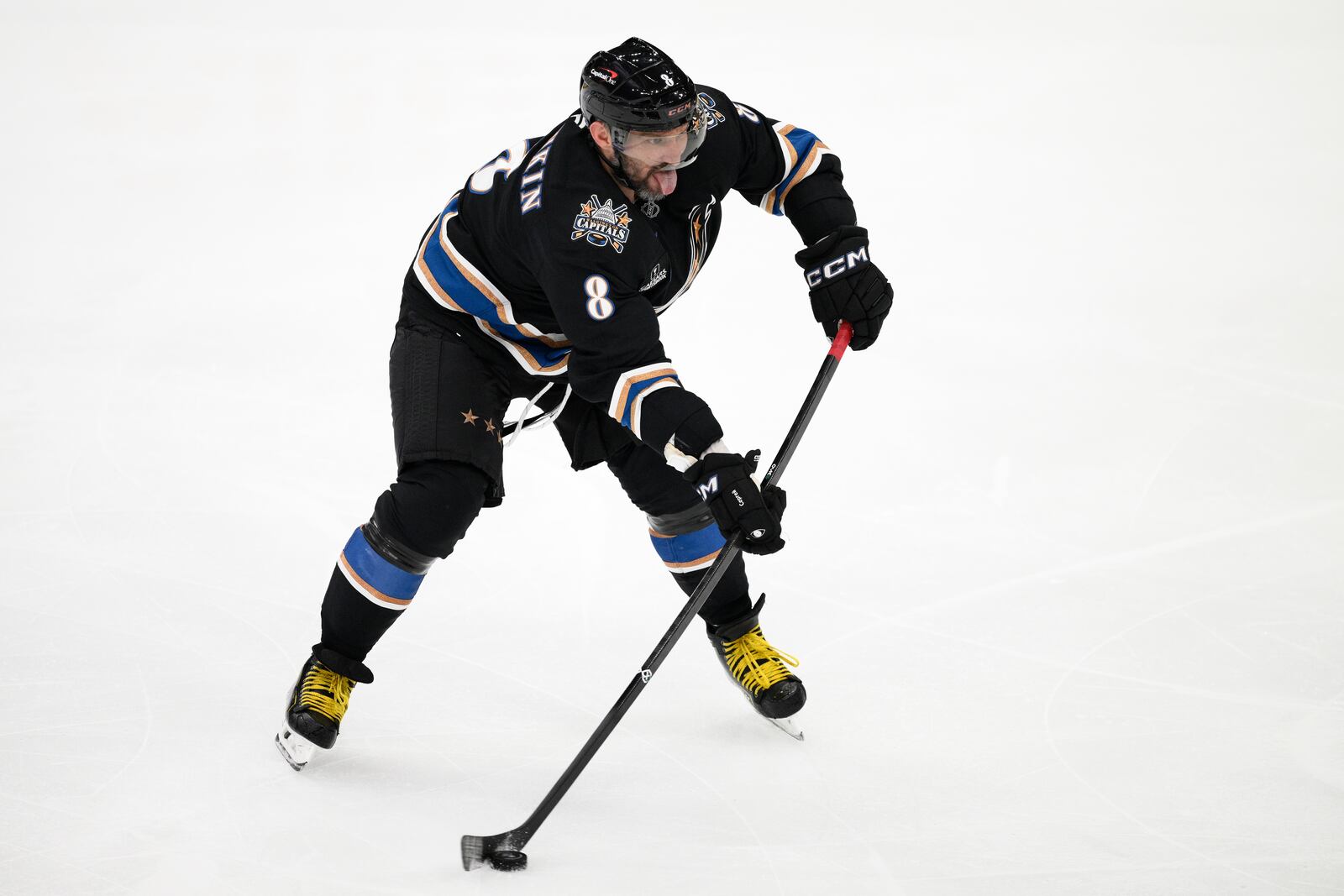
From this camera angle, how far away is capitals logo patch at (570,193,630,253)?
83.7 inches

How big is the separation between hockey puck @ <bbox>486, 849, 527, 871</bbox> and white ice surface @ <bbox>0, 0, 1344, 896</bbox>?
0.04 metres

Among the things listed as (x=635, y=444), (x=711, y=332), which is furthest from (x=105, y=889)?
(x=711, y=332)

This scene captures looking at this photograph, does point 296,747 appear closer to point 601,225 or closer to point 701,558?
point 701,558

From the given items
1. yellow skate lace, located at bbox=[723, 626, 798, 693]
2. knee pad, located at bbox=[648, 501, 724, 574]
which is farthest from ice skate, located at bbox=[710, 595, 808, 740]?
knee pad, located at bbox=[648, 501, 724, 574]

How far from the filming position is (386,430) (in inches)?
156

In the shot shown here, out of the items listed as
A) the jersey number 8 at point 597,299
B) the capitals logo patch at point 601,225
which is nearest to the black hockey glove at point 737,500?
the jersey number 8 at point 597,299

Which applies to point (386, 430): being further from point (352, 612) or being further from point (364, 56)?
point (364, 56)

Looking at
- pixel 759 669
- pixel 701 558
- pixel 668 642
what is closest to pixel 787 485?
pixel 701 558

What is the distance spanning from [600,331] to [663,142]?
1.17 ft

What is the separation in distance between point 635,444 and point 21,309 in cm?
→ 308

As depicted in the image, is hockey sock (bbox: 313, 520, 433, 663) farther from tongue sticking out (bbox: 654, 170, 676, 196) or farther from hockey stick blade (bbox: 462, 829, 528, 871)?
tongue sticking out (bbox: 654, 170, 676, 196)

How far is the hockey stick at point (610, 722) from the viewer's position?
7.08ft

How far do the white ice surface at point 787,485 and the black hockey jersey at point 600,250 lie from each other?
0.78 metres

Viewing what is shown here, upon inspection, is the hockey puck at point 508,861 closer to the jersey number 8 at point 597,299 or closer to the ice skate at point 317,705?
the ice skate at point 317,705
